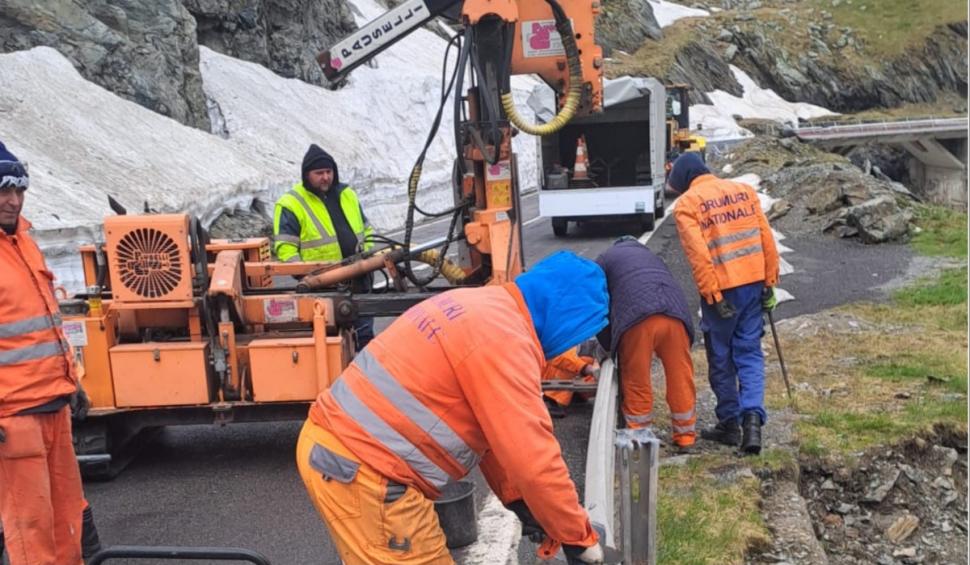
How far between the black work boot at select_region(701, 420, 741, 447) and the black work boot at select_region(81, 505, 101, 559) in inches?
152

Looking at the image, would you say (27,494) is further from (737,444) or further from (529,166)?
(529,166)

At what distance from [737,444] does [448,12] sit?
3753 millimetres

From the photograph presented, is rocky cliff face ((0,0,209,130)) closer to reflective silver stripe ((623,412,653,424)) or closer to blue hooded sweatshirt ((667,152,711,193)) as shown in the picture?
blue hooded sweatshirt ((667,152,711,193))

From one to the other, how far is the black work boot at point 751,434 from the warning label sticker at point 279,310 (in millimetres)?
3013

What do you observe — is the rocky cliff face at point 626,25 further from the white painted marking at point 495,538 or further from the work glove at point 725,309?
the white painted marking at point 495,538

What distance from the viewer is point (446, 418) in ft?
9.30

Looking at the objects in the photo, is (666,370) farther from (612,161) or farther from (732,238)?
(612,161)

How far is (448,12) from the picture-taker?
6.91 meters

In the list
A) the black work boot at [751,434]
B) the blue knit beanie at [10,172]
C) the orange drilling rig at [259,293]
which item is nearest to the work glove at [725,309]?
the black work boot at [751,434]

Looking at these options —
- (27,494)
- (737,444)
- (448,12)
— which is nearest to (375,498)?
(27,494)

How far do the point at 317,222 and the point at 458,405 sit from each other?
425 cm

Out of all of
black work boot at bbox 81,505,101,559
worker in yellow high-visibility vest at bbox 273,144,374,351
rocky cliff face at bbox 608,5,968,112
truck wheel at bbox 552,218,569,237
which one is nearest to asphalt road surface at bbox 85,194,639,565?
black work boot at bbox 81,505,101,559

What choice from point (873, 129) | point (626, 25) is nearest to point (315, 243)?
point (873, 129)

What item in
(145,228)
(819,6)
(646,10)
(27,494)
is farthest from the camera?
(819,6)
